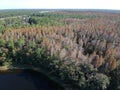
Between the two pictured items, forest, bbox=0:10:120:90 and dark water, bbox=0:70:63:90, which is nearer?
forest, bbox=0:10:120:90

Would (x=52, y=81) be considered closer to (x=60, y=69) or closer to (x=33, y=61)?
(x=60, y=69)

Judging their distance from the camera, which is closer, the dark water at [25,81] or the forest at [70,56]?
the forest at [70,56]

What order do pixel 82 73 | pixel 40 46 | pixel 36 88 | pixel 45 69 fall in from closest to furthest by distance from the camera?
pixel 82 73, pixel 36 88, pixel 45 69, pixel 40 46

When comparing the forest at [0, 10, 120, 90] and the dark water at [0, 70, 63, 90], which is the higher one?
the forest at [0, 10, 120, 90]

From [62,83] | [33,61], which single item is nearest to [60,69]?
[62,83]

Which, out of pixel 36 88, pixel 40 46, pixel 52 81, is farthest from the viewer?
pixel 40 46

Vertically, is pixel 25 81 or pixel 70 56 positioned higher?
pixel 70 56

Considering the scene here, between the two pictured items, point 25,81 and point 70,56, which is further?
point 25,81

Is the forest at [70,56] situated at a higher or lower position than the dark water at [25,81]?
higher
